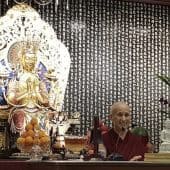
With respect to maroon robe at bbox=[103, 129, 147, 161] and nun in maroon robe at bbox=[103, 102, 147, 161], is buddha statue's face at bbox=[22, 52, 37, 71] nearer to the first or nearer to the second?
nun in maroon robe at bbox=[103, 102, 147, 161]

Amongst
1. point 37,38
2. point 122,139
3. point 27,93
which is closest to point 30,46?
point 37,38

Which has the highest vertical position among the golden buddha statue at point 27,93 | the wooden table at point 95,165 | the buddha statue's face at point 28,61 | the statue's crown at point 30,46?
the statue's crown at point 30,46

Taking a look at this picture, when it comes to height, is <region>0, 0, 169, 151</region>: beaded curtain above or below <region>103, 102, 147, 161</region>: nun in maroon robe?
above

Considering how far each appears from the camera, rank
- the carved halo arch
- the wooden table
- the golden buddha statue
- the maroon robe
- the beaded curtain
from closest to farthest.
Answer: the wooden table
the maroon robe
the golden buddha statue
the carved halo arch
the beaded curtain

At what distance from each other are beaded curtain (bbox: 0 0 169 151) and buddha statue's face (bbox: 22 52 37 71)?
0.40m

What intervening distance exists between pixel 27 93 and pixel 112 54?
1047 mm

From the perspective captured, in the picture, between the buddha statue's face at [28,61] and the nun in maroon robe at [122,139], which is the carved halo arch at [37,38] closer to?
the buddha statue's face at [28,61]

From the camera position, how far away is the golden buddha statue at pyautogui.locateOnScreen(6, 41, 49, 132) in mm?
5289

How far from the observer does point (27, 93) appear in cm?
533

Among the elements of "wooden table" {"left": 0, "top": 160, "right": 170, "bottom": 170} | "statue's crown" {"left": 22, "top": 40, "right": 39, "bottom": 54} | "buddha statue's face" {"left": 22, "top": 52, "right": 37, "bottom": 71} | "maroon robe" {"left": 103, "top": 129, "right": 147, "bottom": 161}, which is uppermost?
"statue's crown" {"left": 22, "top": 40, "right": 39, "bottom": 54}

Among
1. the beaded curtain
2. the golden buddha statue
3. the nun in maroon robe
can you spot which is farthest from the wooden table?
the beaded curtain

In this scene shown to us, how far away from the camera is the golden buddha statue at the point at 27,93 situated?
529cm

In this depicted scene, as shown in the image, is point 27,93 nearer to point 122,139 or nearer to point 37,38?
point 37,38

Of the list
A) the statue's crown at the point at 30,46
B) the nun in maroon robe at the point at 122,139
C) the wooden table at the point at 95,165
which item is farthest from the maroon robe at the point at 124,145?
the statue's crown at the point at 30,46
